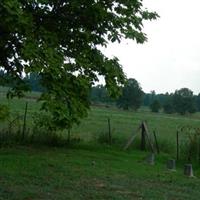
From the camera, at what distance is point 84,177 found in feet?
51.0

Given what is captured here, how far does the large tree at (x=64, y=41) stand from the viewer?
14008 mm

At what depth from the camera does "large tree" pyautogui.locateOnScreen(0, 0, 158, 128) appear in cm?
1401

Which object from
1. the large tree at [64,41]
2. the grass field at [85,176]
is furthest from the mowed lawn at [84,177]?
the large tree at [64,41]

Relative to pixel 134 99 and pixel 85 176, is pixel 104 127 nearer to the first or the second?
pixel 85 176

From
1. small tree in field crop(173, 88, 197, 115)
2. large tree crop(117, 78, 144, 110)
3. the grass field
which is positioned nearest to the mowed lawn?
the grass field

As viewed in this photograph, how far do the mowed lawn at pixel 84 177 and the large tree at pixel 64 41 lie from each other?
1.65 m

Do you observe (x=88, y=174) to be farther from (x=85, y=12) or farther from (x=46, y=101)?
(x=85, y=12)

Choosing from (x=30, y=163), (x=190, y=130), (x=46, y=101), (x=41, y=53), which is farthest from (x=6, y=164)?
(x=190, y=130)

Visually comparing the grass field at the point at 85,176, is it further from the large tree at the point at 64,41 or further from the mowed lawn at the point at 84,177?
the large tree at the point at 64,41

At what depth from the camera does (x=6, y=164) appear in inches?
658

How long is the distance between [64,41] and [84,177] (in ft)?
13.3

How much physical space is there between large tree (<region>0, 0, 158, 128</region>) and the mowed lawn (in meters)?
1.65

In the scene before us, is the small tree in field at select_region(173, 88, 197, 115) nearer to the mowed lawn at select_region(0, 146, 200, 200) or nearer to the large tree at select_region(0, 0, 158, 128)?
the mowed lawn at select_region(0, 146, 200, 200)

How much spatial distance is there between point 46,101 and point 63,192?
12.2 ft
